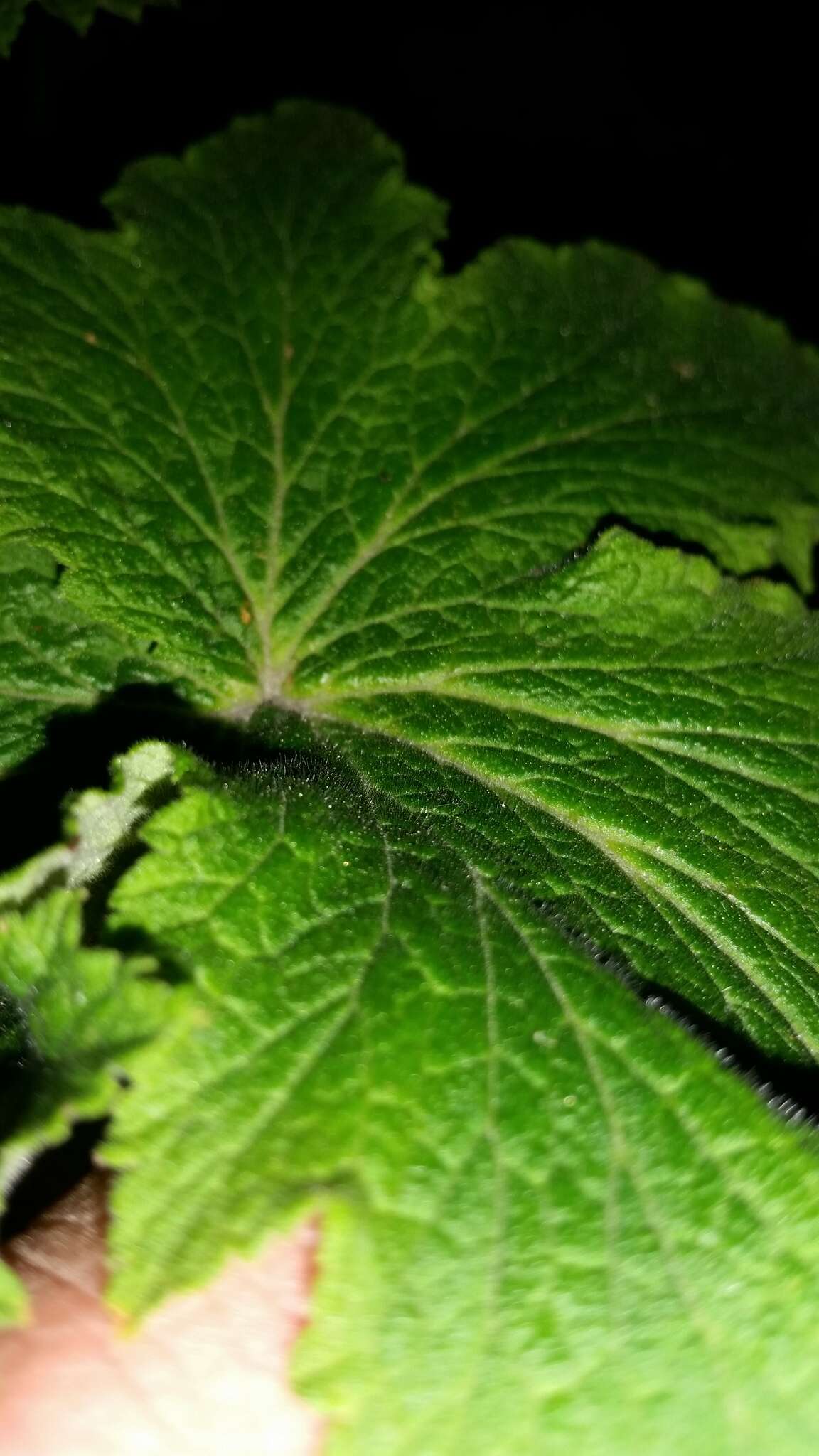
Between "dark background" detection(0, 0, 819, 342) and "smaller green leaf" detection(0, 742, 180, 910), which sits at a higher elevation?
"dark background" detection(0, 0, 819, 342)

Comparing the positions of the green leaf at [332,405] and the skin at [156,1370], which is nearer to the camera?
the skin at [156,1370]

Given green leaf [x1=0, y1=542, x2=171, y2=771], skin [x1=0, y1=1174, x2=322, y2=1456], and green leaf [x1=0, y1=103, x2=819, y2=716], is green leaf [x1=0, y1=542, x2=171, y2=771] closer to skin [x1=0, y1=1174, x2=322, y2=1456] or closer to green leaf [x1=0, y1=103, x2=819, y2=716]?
green leaf [x1=0, y1=103, x2=819, y2=716]

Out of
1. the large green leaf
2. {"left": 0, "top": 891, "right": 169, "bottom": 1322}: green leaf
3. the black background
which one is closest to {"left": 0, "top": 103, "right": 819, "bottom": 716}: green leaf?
the large green leaf

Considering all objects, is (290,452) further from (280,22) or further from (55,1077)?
(280,22)

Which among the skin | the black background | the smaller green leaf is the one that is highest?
the black background

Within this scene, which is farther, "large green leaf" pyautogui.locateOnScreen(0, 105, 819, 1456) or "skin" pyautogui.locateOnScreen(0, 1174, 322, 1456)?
"skin" pyautogui.locateOnScreen(0, 1174, 322, 1456)

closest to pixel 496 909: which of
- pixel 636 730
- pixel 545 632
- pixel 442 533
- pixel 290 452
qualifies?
pixel 636 730

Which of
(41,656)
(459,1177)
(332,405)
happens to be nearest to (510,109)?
(332,405)

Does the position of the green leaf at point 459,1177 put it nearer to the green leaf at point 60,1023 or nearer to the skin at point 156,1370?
the green leaf at point 60,1023

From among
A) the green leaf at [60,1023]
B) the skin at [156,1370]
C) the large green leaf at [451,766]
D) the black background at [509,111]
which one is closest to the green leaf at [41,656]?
the large green leaf at [451,766]
